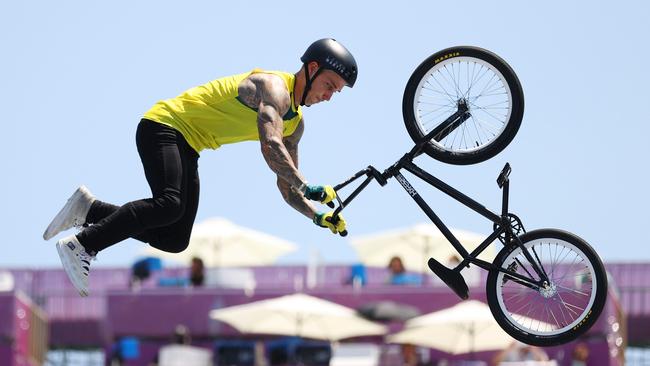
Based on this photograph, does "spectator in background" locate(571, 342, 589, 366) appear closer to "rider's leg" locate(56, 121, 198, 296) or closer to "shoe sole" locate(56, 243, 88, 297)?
"rider's leg" locate(56, 121, 198, 296)

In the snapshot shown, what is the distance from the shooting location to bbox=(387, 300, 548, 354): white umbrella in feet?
94.7

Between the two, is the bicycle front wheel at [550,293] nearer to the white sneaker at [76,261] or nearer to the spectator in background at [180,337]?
the white sneaker at [76,261]

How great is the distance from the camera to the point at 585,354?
28.0m

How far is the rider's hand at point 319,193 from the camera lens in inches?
607

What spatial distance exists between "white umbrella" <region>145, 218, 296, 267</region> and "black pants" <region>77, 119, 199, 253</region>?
20348 millimetres

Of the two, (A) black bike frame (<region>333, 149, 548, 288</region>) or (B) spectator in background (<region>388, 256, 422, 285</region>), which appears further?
(B) spectator in background (<region>388, 256, 422, 285</region>)

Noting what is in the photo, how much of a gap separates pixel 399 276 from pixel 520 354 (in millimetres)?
3301

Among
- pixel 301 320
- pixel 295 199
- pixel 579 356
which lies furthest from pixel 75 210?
pixel 301 320

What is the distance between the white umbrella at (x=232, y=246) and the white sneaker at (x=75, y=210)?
65.1ft

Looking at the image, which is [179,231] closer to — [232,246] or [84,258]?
[84,258]

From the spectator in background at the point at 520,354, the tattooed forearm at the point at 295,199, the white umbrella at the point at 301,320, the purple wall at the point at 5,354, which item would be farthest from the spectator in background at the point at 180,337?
the tattooed forearm at the point at 295,199

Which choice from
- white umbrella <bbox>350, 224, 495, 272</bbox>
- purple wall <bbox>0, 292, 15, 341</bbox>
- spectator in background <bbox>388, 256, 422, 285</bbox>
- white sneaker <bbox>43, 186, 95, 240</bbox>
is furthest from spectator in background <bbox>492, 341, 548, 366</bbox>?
white sneaker <bbox>43, 186, 95, 240</bbox>

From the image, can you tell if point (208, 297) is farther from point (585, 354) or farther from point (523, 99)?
point (523, 99)

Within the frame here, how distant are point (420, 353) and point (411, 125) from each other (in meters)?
13.5
